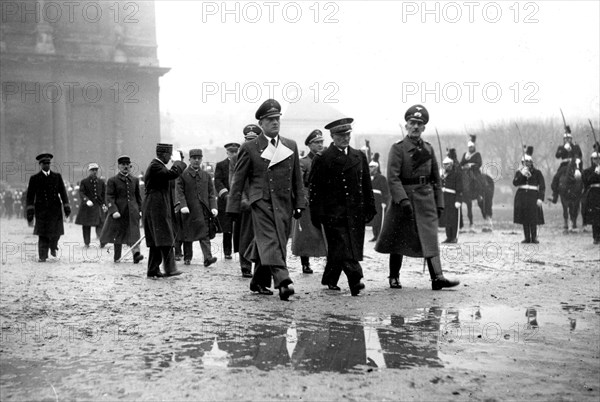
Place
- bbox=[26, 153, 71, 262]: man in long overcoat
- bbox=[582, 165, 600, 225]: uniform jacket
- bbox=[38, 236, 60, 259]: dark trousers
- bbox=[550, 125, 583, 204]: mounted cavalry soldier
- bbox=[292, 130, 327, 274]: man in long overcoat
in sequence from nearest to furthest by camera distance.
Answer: bbox=[292, 130, 327, 274]: man in long overcoat < bbox=[38, 236, 60, 259]: dark trousers < bbox=[26, 153, 71, 262]: man in long overcoat < bbox=[582, 165, 600, 225]: uniform jacket < bbox=[550, 125, 583, 204]: mounted cavalry soldier

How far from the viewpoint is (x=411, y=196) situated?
10383 mm

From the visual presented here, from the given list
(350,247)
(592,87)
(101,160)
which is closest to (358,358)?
(350,247)

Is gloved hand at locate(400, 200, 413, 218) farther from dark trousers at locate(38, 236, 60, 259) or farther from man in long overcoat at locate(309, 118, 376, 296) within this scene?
dark trousers at locate(38, 236, 60, 259)

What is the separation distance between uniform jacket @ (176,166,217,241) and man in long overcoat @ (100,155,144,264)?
5.72 ft

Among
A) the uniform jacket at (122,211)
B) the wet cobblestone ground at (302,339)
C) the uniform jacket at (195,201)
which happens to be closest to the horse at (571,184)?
the wet cobblestone ground at (302,339)

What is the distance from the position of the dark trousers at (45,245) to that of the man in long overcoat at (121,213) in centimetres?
111

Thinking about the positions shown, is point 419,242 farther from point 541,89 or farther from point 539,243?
point 541,89

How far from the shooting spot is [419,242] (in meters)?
10.2

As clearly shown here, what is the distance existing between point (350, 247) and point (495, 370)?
383 centimetres

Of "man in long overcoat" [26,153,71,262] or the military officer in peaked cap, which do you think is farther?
"man in long overcoat" [26,153,71,262]

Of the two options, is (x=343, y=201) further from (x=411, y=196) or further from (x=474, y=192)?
(x=474, y=192)

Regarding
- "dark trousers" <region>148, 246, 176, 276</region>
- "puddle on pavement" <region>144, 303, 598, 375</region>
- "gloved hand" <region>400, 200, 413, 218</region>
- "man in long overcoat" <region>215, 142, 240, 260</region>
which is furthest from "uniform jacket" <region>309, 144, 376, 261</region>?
"man in long overcoat" <region>215, 142, 240, 260</region>

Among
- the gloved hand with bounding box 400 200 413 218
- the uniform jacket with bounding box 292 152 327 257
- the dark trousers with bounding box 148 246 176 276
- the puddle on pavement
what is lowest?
the puddle on pavement

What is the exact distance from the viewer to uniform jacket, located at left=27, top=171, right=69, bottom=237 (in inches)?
631
